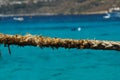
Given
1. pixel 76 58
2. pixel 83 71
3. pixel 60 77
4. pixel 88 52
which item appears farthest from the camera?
pixel 88 52

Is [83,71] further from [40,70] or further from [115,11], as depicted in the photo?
[115,11]

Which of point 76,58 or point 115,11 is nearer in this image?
point 76,58

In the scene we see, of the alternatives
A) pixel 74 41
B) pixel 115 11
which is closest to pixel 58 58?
pixel 74 41

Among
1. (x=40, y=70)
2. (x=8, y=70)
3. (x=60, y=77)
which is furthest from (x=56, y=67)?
(x=60, y=77)

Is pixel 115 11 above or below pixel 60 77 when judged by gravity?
below

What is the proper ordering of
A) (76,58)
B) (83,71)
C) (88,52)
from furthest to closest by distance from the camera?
(88,52)
(76,58)
(83,71)

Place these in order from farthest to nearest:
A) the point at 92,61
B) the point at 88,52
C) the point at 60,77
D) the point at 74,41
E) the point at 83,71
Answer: the point at 88,52 < the point at 92,61 < the point at 83,71 < the point at 60,77 < the point at 74,41

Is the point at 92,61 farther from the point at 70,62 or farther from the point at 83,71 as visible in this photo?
the point at 83,71

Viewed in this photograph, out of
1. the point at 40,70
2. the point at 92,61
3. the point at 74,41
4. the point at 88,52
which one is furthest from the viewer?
the point at 88,52

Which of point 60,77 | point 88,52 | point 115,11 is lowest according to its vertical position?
point 115,11
